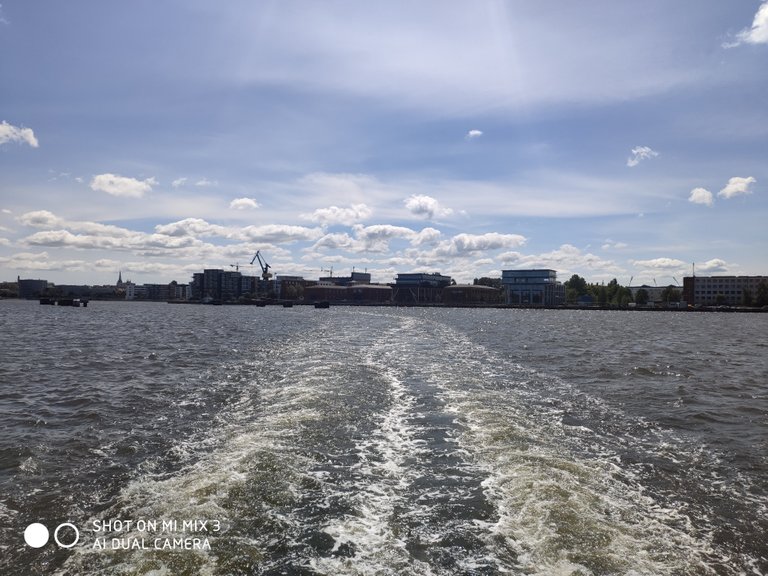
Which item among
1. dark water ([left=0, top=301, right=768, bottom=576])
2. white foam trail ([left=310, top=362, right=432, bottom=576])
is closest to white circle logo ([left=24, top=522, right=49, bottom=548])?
dark water ([left=0, top=301, right=768, bottom=576])

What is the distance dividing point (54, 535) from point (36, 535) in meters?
0.30

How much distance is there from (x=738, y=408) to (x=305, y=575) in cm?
1868

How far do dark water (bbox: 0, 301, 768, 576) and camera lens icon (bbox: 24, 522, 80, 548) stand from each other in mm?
69

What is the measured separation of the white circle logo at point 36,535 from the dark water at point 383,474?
14cm

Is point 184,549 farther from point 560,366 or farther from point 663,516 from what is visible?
point 560,366

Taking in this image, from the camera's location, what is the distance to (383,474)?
11.1 metres

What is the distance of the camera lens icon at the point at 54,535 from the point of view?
805 centimetres

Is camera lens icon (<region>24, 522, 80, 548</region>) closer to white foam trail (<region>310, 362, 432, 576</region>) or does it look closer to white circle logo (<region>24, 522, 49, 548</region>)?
white circle logo (<region>24, 522, 49, 548</region>)

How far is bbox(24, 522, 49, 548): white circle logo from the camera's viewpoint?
26.5 feet

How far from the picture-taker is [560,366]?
30250 mm

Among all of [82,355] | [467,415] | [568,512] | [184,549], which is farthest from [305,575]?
[82,355]

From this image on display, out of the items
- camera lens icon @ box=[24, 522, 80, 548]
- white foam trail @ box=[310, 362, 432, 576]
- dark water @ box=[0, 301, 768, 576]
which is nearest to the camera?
white foam trail @ box=[310, 362, 432, 576]

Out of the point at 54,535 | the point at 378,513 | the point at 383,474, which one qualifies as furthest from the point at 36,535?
the point at 383,474

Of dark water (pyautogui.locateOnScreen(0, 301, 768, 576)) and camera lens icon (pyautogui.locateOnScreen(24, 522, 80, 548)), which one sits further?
camera lens icon (pyautogui.locateOnScreen(24, 522, 80, 548))
